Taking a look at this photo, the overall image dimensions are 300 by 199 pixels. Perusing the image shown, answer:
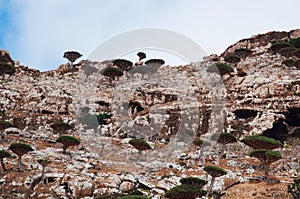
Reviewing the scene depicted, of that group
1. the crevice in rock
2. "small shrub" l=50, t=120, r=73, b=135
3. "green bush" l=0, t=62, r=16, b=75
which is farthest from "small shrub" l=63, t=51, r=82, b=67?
the crevice in rock

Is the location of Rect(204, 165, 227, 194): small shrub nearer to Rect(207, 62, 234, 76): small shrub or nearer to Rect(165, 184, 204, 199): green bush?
Rect(165, 184, 204, 199): green bush

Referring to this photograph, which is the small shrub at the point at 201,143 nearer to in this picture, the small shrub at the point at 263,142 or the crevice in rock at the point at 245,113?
the small shrub at the point at 263,142

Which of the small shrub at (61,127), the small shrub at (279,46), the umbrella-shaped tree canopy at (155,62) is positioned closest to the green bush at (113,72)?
the umbrella-shaped tree canopy at (155,62)

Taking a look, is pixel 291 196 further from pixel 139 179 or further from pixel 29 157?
pixel 29 157

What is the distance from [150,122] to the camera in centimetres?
5734

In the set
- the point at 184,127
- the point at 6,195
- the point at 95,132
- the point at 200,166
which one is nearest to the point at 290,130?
the point at 184,127

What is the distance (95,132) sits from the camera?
55.5 meters

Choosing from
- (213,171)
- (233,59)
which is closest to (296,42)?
(233,59)

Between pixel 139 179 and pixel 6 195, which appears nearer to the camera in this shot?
pixel 6 195

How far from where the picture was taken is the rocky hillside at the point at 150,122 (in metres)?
32.8

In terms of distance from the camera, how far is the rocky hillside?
3275cm

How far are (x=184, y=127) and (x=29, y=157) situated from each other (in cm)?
2627

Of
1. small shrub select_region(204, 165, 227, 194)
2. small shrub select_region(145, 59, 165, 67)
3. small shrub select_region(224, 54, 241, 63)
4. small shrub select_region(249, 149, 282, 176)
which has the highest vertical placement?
small shrub select_region(145, 59, 165, 67)

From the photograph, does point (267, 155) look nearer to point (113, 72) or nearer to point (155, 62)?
point (113, 72)
